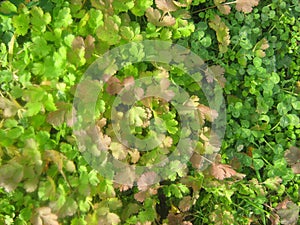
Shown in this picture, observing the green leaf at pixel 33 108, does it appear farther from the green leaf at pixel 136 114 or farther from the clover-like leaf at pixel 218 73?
the clover-like leaf at pixel 218 73

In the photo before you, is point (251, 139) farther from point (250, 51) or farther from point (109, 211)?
point (109, 211)

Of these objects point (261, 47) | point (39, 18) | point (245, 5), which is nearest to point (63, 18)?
point (39, 18)

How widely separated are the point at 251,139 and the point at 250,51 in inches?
14.6

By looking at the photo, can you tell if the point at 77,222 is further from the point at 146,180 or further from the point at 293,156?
the point at 293,156

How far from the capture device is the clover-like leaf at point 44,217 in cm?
161

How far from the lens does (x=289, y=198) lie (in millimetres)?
2213

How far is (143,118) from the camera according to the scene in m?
1.79

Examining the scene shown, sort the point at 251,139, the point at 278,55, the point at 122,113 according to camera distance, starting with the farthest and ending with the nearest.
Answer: the point at 278,55 → the point at 251,139 → the point at 122,113

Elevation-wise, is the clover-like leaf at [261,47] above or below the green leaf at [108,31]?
below

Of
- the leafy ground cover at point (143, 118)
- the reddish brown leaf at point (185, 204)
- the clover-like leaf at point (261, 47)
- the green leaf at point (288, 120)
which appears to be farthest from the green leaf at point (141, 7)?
the green leaf at point (288, 120)

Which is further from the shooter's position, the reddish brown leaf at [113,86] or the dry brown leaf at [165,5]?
the dry brown leaf at [165,5]

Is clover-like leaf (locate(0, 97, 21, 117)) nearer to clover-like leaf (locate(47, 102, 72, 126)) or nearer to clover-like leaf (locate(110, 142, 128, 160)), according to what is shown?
clover-like leaf (locate(47, 102, 72, 126))

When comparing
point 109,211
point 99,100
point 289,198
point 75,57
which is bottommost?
point 289,198

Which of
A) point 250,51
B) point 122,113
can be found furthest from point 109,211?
point 250,51
